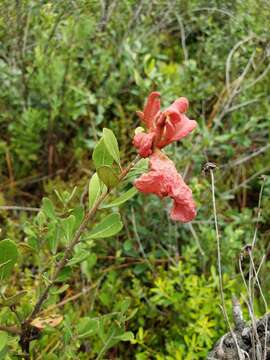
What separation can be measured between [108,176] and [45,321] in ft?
1.80

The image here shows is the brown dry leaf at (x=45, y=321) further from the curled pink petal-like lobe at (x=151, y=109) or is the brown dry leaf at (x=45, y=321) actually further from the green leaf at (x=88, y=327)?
the curled pink petal-like lobe at (x=151, y=109)

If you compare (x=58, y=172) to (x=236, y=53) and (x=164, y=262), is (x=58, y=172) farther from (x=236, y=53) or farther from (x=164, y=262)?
(x=236, y=53)

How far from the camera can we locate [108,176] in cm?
127

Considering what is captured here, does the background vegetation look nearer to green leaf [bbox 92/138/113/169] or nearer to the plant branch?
the plant branch

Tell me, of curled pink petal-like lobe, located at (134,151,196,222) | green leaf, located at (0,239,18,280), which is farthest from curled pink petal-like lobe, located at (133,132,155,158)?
green leaf, located at (0,239,18,280)

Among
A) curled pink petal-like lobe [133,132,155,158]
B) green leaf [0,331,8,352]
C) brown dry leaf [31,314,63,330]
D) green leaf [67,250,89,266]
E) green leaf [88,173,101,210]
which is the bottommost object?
brown dry leaf [31,314,63,330]

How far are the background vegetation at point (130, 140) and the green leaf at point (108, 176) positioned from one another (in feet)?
2.70

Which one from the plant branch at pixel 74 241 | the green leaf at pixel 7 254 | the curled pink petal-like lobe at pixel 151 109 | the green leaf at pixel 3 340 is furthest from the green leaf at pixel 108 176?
the green leaf at pixel 3 340

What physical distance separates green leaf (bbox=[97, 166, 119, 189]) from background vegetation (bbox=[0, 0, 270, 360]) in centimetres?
82

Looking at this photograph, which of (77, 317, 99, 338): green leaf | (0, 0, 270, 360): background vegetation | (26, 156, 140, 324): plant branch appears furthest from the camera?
(0, 0, 270, 360): background vegetation

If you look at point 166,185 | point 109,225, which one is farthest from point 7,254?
point 166,185

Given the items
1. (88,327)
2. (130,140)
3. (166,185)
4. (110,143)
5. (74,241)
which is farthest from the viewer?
(130,140)

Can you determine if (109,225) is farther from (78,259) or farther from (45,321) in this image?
(45,321)

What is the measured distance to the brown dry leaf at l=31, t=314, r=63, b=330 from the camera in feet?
5.18
